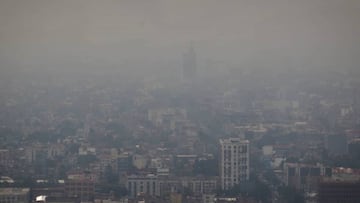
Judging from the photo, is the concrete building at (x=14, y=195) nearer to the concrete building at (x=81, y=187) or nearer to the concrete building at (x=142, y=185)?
the concrete building at (x=81, y=187)

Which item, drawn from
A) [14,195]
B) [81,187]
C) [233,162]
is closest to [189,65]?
[233,162]

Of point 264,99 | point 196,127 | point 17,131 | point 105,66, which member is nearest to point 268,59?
point 264,99

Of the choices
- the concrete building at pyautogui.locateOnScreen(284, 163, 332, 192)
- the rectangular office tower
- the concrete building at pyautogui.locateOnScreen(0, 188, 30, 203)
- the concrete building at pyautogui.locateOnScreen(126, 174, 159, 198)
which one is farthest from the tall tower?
the concrete building at pyautogui.locateOnScreen(0, 188, 30, 203)

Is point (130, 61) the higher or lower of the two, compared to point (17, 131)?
higher

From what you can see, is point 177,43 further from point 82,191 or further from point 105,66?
point 82,191

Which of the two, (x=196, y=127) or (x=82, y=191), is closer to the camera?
(x=82, y=191)

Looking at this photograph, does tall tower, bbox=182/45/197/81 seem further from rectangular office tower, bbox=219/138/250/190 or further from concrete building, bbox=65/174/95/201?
concrete building, bbox=65/174/95/201
